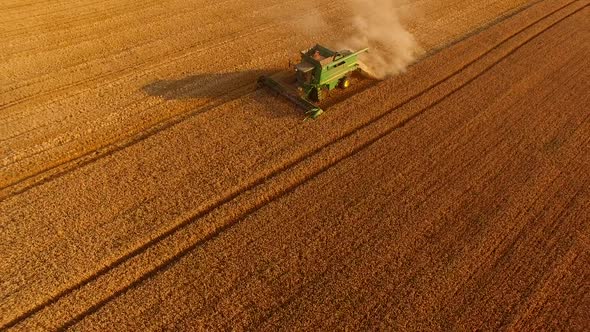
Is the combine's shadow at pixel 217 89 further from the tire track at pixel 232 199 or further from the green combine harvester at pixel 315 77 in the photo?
the tire track at pixel 232 199

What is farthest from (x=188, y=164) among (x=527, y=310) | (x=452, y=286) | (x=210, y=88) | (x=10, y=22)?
(x=10, y=22)

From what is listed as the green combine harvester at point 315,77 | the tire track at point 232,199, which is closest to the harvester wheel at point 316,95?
the green combine harvester at point 315,77

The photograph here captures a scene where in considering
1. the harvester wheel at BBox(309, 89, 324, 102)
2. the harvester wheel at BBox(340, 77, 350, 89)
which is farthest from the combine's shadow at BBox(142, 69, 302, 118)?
the harvester wheel at BBox(340, 77, 350, 89)

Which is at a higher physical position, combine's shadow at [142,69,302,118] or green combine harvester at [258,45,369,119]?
green combine harvester at [258,45,369,119]

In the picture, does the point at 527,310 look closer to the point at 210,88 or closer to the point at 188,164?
the point at 188,164

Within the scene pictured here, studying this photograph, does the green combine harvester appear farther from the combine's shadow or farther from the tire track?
the tire track
